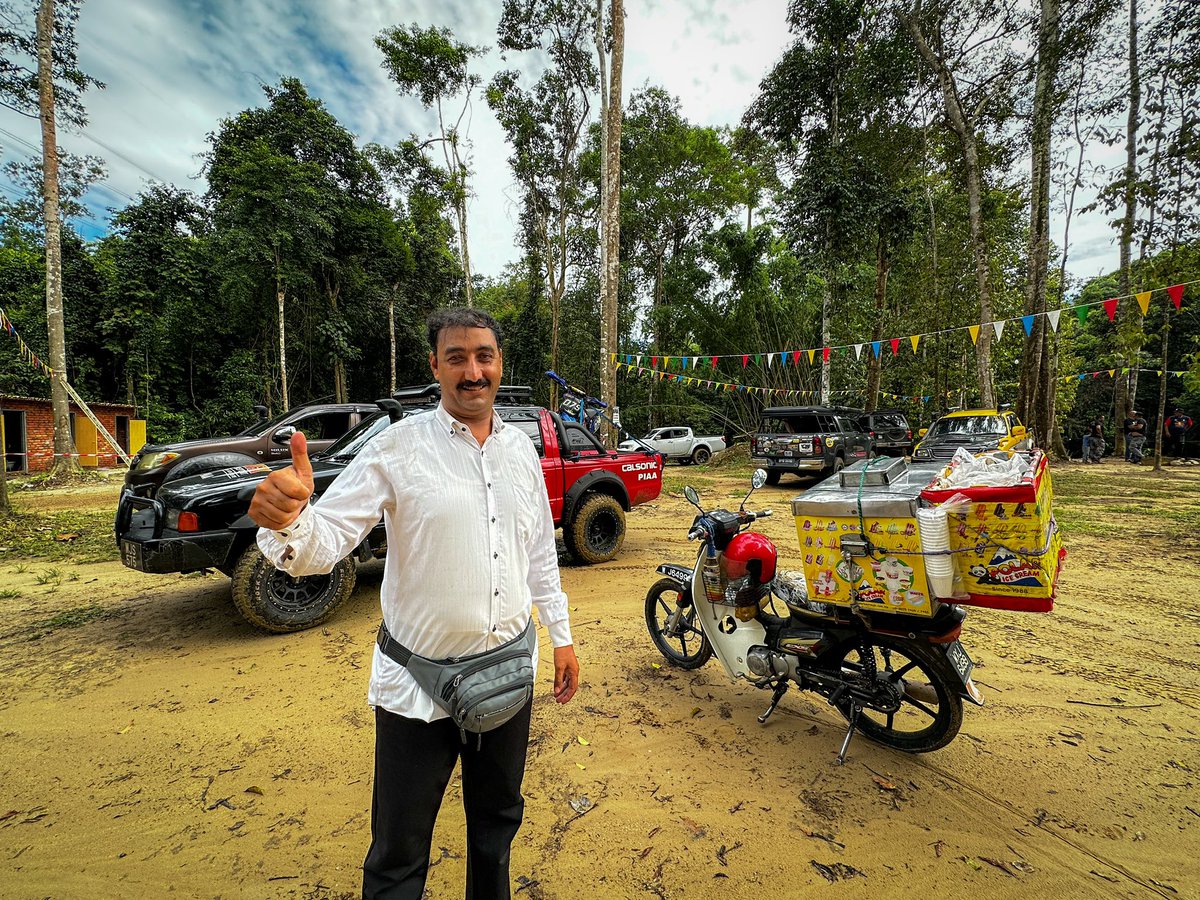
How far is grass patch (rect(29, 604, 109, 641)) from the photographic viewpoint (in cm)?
398

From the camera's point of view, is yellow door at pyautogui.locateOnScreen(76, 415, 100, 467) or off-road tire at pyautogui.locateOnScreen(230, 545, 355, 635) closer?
off-road tire at pyautogui.locateOnScreen(230, 545, 355, 635)

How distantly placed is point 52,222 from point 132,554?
45.0ft

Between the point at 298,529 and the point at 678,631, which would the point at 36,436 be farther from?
the point at 298,529

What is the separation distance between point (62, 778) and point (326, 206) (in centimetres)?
2053

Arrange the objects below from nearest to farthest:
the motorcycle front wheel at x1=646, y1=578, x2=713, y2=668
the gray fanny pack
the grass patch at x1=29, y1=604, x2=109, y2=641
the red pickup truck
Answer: the gray fanny pack, the motorcycle front wheel at x1=646, y1=578, x2=713, y2=668, the red pickup truck, the grass patch at x1=29, y1=604, x2=109, y2=641

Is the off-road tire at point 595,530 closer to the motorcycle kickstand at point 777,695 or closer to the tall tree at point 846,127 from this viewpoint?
the motorcycle kickstand at point 777,695

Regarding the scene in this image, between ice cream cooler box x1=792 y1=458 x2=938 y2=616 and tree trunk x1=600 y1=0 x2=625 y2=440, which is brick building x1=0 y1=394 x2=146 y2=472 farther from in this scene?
ice cream cooler box x1=792 y1=458 x2=938 y2=616

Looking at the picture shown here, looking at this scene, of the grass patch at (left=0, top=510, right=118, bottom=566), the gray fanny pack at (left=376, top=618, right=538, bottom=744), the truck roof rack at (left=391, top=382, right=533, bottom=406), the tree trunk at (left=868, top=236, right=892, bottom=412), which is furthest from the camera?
the tree trunk at (left=868, top=236, right=892, bottom=412)

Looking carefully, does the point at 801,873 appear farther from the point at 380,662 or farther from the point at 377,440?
the point at 377,440

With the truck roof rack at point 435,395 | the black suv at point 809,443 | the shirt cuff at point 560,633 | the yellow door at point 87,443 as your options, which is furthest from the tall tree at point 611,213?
the yellow door at point 87,443

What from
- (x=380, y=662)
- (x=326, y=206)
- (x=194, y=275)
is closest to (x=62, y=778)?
(x=380, y=662)

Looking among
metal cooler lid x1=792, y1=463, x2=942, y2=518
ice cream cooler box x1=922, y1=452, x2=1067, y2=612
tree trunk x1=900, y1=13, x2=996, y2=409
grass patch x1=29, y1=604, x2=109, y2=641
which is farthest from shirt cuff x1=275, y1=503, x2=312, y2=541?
tree trunk x1=900, y1=13, x2=996, y2=409

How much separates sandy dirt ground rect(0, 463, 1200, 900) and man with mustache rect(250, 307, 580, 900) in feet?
2.12

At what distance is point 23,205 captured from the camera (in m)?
23.0
